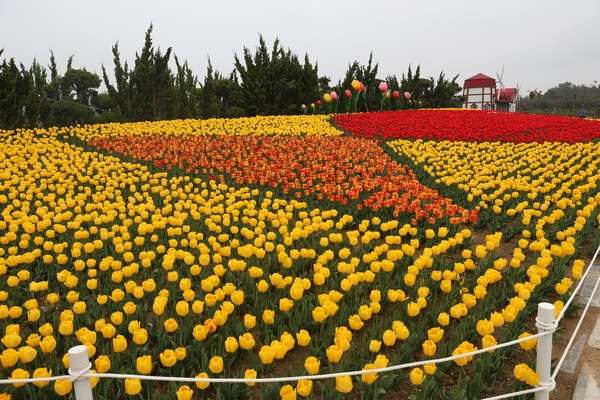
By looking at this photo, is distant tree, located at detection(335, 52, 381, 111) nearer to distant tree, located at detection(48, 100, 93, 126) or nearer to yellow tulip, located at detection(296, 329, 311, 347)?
distant tree, located at detection(48, 100, 93, 126)

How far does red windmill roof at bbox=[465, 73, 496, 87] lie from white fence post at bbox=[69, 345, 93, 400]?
4899 centimetres

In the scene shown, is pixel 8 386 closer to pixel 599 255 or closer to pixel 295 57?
pixel 599 255

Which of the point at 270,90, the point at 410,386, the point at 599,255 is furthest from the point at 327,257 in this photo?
the point at 270,90

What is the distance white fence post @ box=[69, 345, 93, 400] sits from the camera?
6.07 feet

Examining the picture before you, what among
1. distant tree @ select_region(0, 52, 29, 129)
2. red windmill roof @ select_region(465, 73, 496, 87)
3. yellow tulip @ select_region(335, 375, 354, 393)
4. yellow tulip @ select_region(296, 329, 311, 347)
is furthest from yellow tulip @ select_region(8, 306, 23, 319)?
red windmill roof @ select_region(465, 73, 496, 87)

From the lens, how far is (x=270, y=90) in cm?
2494

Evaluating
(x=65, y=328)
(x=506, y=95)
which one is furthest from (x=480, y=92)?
(x=65, y=328)

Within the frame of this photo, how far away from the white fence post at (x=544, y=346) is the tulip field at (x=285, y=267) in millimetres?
68

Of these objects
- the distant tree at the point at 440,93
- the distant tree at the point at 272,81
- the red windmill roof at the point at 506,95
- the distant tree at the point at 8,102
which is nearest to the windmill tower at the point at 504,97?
the red windmill roof at the point at 506,95

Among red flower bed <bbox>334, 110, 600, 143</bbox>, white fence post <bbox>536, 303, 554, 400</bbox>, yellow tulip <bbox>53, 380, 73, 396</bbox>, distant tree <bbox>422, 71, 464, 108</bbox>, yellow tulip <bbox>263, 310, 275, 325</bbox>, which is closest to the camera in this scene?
yellow tulip <bbox>53, 380, 73, 396</bbox>

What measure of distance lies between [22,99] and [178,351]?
17.5m

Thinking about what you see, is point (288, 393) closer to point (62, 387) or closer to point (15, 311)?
point (62, 387)

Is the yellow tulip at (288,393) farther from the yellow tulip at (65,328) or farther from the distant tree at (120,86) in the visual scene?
the distant tree at (120,86)

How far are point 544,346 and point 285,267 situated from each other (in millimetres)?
2339
